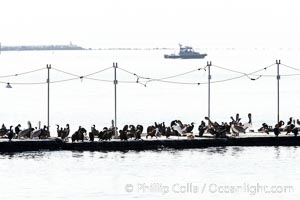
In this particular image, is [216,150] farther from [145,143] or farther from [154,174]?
[154,174]

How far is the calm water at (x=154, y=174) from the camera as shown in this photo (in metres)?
62.4

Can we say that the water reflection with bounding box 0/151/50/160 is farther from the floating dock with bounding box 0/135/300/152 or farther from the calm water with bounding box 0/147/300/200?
the floating dock with bounding box 0/135/300/152

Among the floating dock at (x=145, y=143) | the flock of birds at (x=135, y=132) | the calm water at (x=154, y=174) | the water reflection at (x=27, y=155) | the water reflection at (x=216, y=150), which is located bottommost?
the calm water at (x=154, y=174)

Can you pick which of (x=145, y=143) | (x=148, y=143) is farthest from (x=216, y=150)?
(x=145, y=143)

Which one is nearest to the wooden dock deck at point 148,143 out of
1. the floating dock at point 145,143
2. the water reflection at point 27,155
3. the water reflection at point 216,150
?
the floating dock at point 145,143

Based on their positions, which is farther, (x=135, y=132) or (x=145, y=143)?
(x=135, y=132)

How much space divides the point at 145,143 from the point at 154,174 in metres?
8.54

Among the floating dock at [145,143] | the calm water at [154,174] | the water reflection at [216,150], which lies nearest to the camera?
the calm water at [154,174]

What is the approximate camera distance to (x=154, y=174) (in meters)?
70.4

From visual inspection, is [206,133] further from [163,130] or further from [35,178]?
[35,178]

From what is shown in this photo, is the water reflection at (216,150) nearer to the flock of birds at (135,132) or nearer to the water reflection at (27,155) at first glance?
the flock of birds at (135,132)

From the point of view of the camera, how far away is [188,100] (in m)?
174

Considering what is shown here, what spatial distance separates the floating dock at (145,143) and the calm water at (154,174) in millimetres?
475

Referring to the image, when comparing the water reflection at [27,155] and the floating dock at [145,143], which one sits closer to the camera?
the water reflection at [27,155]
